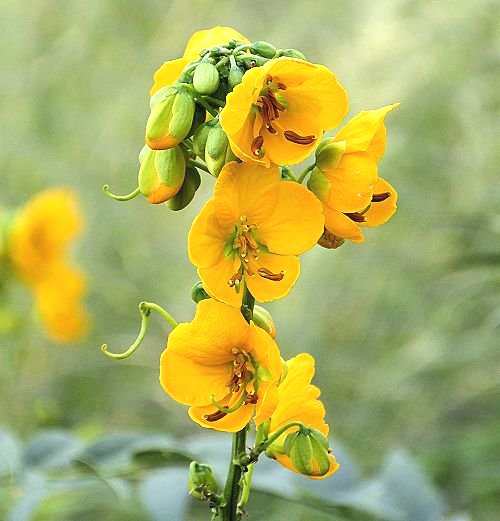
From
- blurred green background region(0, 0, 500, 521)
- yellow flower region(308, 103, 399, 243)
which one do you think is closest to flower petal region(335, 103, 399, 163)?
yellow flower region(308, 103, 399, 243)

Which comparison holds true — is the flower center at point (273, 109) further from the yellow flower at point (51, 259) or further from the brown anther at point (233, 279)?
the yellow flower at point (51, 259)

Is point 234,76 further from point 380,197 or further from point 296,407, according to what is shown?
point 296,407

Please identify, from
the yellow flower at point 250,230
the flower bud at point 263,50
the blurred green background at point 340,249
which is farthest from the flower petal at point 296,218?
the blurred green background at point 340,249

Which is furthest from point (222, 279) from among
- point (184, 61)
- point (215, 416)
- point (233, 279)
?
point (184, 61)

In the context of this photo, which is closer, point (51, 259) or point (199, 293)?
point (199, 293)

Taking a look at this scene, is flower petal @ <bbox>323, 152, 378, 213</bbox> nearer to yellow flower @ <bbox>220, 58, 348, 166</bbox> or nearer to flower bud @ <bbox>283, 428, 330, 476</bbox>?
yellow flower @ <bbox>220, 58, 348, 166</bbox>
